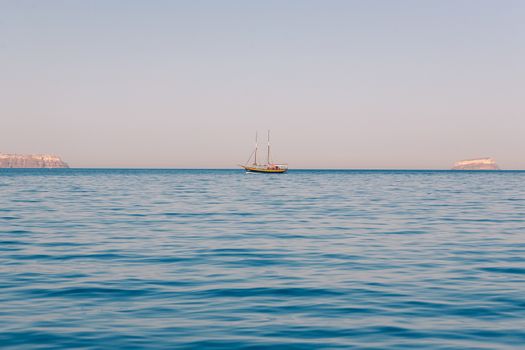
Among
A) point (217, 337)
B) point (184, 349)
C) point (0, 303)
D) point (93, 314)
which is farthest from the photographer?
point (0, 303)

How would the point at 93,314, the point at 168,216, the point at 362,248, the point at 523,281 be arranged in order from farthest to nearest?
the point at 168,216 < the point at 362,248 < the point at 523,281 < the point at 93,314

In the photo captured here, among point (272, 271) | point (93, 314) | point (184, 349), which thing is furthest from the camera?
point (272, 271)

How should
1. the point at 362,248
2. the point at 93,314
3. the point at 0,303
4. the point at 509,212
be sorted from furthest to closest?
the point at 509,212 → the point at 362,248 → the point at 0,303 → the point at 93,314

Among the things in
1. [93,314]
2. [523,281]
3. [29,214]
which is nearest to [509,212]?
[523,281]

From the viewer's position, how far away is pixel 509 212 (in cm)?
4319

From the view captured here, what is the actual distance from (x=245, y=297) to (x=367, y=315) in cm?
304

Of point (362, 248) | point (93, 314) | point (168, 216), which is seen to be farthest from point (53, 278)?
point (168, 216)

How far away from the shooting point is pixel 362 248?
78.2 feet

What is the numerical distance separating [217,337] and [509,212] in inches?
1418

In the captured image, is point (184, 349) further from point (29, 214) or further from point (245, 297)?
point (29, 214)

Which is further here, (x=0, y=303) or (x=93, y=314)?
(x=0, y=303)

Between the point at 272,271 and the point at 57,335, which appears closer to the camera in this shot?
the point at 57,335

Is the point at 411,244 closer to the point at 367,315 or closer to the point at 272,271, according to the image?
the point at 272,271

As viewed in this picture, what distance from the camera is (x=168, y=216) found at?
39.3 metres
